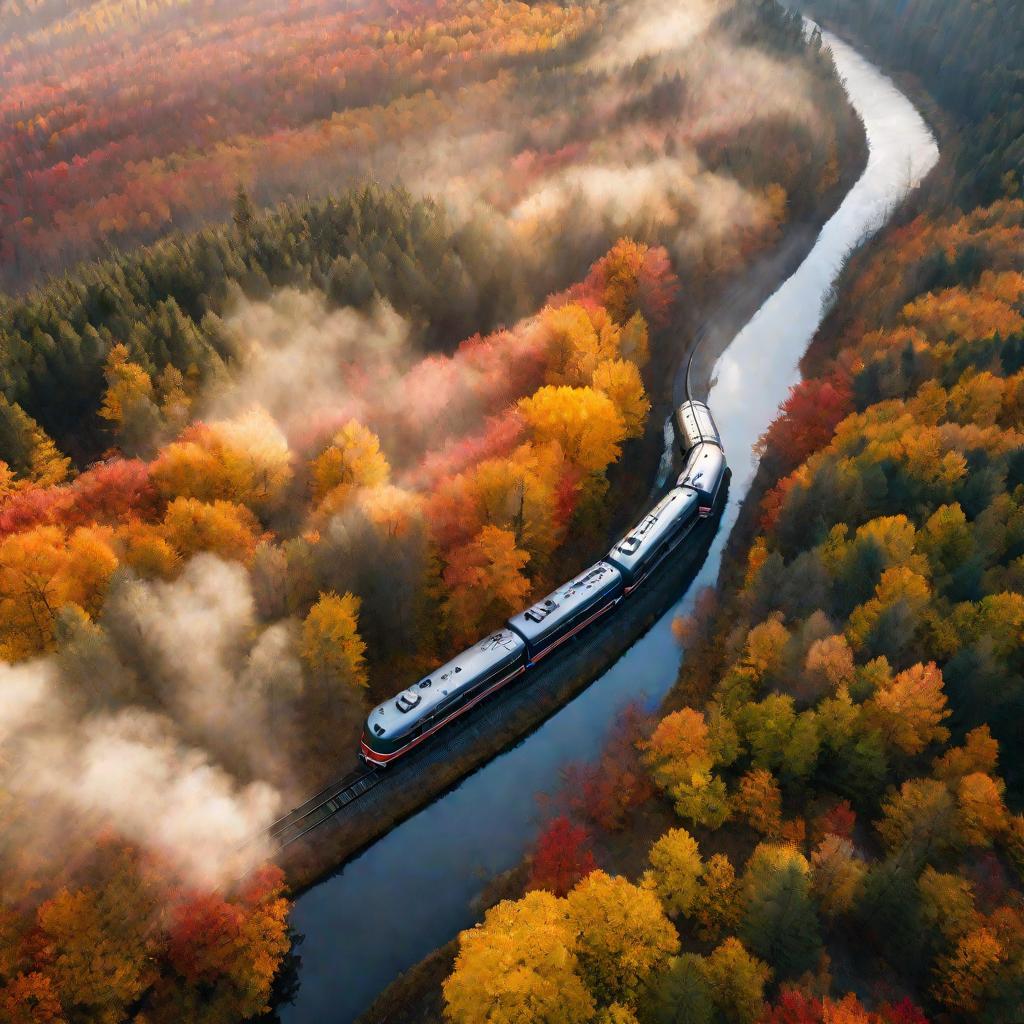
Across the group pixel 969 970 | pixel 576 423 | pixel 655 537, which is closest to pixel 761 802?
pixel 969 970

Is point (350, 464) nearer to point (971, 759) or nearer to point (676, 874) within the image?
point (676, 874)

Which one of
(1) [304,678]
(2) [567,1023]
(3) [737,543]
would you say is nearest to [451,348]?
(3) [737,543]

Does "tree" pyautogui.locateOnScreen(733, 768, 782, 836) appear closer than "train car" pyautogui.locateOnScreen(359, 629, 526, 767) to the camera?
Yes

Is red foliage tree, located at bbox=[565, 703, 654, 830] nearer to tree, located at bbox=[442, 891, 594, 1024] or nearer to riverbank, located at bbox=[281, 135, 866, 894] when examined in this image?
riverbank, located at bbox=[281, 135, 866, 894]

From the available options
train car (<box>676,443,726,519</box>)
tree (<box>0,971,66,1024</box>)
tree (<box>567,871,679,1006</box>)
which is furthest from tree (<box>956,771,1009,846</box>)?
tree (<box>0,971,66,1024</box>)

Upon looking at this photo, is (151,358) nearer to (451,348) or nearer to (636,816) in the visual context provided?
(451,348)
